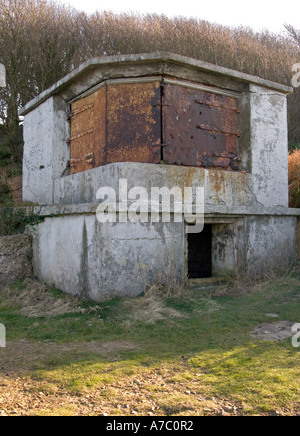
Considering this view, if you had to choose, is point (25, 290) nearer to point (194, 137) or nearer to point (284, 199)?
point (194, 137)

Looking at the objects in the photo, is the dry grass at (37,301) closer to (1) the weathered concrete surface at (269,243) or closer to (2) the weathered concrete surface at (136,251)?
(2) the weathered concrete surface at (136,251)

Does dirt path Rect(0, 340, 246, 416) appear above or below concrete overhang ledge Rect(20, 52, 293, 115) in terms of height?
below

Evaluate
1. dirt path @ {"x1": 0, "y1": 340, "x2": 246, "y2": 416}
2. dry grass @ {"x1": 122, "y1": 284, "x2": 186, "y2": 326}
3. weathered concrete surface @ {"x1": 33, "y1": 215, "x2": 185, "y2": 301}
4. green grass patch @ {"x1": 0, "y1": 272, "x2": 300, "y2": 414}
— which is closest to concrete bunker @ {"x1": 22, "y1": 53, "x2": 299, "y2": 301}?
weathered concrete surface @ {"x1": 33, "y1": 215, "x2": 185, "y2": 301}

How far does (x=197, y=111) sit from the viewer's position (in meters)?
6.48

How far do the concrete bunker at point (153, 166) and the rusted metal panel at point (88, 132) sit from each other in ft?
0.06

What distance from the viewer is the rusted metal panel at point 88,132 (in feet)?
20.5

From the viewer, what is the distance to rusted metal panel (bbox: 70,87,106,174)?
246 inches

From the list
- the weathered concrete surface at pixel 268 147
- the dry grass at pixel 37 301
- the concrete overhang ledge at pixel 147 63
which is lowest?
the dry grass at pixel 37 301

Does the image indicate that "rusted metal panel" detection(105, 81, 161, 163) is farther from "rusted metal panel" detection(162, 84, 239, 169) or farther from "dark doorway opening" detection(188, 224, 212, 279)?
"dark doorway opening" detection(188, 224, 212, 279)

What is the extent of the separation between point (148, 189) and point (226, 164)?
5.93 feet

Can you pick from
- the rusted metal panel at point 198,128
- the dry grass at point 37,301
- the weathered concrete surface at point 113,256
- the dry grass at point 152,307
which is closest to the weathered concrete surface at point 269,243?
the rusted metal panel at point 198,128

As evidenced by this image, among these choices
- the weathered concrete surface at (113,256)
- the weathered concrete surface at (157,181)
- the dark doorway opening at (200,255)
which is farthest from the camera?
the dark doorway opening at (200,255)

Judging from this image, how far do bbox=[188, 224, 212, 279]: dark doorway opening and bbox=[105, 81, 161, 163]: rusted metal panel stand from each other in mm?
2998
